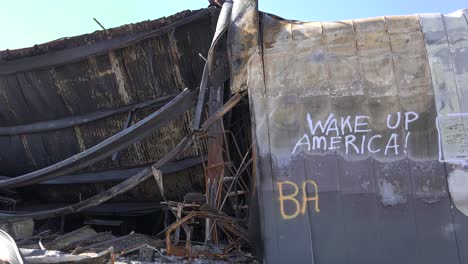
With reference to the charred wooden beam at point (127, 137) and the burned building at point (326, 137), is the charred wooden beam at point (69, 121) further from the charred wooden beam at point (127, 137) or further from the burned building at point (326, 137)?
the charred wooden beam at point (127, 137)

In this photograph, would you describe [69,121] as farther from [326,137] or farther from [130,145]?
[326,137]

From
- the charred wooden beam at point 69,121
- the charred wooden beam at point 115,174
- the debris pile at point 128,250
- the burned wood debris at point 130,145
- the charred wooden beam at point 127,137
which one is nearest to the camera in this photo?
the debris pile at point 128,250

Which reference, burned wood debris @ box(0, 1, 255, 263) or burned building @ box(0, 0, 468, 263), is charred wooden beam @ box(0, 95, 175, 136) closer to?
burned wood debris @ box(0, 1, 255, 263)

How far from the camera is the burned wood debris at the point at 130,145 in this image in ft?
15.7

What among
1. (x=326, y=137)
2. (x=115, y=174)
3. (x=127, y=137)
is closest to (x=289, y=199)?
(x=326, y=137)

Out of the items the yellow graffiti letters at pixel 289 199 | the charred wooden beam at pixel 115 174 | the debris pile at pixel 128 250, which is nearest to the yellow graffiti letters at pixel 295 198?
the yellow graffiti letters at pixel 289 199

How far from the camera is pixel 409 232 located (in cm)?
407

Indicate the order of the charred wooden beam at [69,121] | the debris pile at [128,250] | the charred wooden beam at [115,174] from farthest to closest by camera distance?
the charred wooden beam at [115,174] → the charred wooden beam at [69,121] → the debris pile at [128,250]

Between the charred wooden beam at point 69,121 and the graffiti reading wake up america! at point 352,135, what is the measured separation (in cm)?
253

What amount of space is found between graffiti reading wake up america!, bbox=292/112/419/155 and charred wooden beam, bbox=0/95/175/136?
2.53m

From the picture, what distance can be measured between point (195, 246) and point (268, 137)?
154cm

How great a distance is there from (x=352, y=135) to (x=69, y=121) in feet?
14.8

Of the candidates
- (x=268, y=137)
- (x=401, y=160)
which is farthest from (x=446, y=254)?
(x=268, y=137)

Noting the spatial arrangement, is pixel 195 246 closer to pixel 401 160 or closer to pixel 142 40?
pixel 401 160
